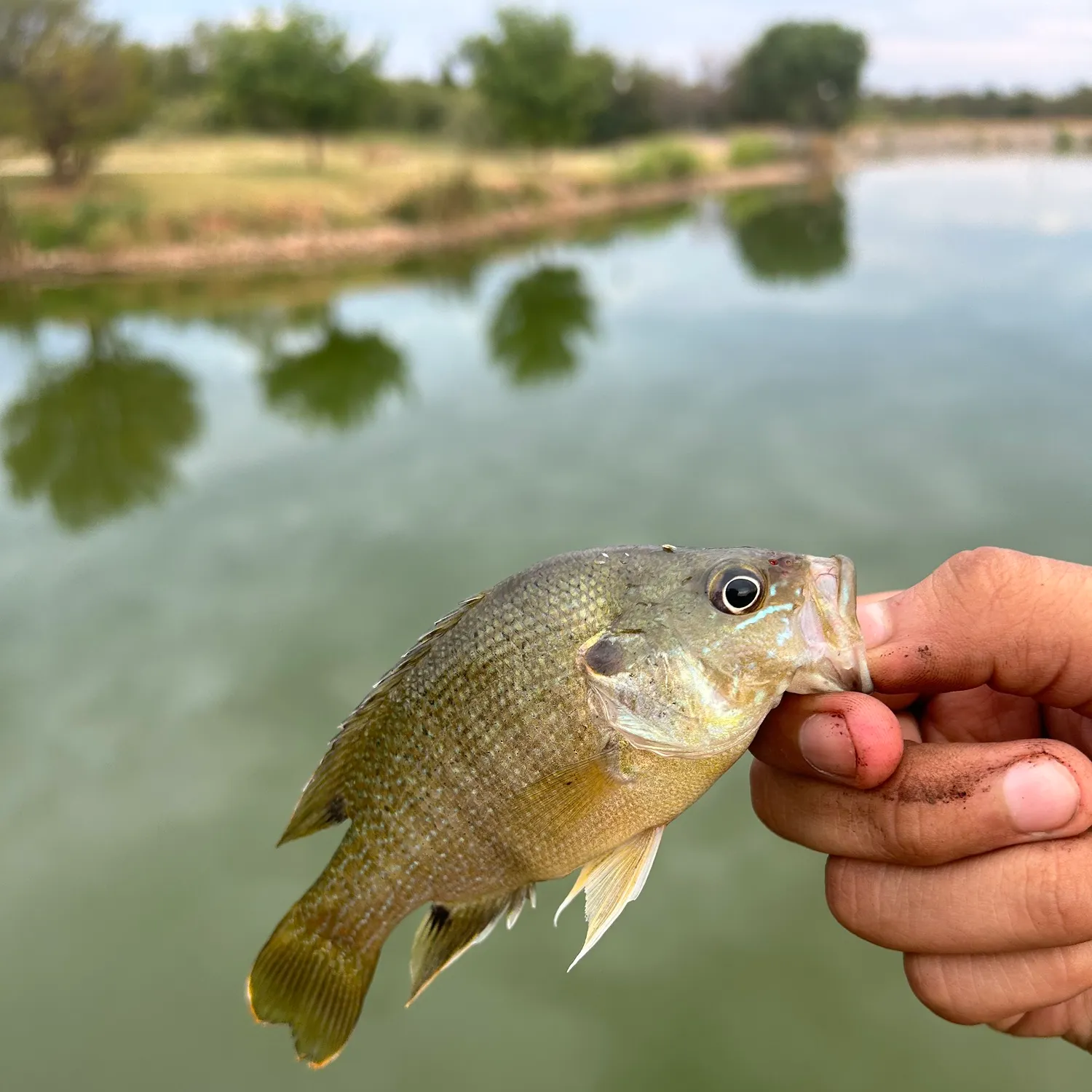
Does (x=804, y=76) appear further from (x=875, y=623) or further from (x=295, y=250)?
(x=875, y=623)

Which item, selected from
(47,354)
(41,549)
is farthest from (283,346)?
(41,549)

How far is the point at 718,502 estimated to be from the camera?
883cm

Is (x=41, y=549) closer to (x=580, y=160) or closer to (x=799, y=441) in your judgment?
(x=799, y=441)

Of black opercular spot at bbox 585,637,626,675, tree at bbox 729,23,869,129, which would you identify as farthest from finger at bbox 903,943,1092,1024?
tree at bbox 729,23,869,129

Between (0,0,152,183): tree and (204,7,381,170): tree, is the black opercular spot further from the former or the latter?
(204,7,381,170): tree

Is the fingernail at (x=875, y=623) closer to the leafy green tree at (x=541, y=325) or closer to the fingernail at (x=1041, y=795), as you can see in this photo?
the fingernail at (x=1041, y=795)

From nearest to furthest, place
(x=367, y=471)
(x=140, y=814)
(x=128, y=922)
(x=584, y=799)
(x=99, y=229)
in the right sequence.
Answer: (x=584, y=799) < (x=128, y=922) < (x=140, y=814) < (x=367, y=471) < (x=99, y=229)

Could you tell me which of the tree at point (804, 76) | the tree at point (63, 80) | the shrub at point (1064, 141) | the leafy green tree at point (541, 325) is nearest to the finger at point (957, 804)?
the leafy green tree at point (541, 325)

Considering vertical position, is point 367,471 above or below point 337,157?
below

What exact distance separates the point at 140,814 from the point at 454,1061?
264 centimetres

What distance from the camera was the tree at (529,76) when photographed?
1633 inches

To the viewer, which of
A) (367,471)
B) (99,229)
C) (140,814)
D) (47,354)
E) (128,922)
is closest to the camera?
(128,922)

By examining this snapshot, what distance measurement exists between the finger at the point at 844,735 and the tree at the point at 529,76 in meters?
45.9

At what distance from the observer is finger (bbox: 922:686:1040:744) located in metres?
2.12
